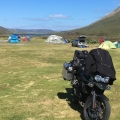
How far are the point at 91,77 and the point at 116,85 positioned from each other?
4406mm

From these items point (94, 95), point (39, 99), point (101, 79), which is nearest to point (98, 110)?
point (94, 95)

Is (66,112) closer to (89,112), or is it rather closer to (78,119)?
(78,119)

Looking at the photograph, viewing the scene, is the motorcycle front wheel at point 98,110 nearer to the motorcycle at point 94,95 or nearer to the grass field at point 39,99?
the motorcycle at point 94,95

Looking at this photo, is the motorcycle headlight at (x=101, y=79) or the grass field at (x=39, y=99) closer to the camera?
the motorcycle headlight at (x=101, y=79)

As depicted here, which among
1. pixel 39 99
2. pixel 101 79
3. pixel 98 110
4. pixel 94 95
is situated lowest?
pixel 39 99

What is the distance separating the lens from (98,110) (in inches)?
212

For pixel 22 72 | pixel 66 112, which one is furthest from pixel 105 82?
pixel 22 72

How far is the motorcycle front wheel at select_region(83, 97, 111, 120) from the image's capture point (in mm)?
5242

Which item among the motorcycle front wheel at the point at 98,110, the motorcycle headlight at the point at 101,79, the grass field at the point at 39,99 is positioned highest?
the motorcycle headlight at the point at 101,79

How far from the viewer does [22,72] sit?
12430 millimetres

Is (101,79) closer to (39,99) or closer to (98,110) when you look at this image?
(98,110)

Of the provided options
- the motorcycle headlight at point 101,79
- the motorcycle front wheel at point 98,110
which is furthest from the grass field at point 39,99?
the motorcycle headlight at point 101,79

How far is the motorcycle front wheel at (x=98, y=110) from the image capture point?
206 inches

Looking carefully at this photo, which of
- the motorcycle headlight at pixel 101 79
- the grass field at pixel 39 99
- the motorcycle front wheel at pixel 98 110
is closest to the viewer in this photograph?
the motorcycle front wheel at pixel 98 110
